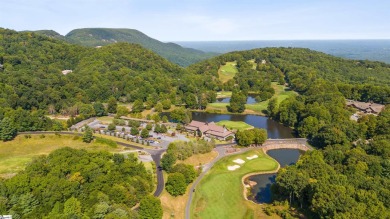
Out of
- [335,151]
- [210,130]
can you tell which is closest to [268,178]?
[335,151]

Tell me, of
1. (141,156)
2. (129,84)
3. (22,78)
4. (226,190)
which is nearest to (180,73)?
(129,84)

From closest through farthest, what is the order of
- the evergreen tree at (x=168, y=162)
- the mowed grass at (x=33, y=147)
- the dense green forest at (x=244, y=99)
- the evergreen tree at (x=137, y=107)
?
the dense green forest at (x=244, y=99) → the evergreen tree at (x=168, y=162) → the mowed grass at (x=33, y=147) → the evergreen tree at (x=137, y=107)

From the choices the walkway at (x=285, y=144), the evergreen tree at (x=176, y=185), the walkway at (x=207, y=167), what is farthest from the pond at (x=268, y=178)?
the evergreen tree at (x=176, y=185)

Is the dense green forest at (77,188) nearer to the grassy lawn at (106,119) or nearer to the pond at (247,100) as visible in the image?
the grassy lawn at (106,119)

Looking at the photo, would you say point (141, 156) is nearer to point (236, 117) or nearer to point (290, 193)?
point (290, 193)

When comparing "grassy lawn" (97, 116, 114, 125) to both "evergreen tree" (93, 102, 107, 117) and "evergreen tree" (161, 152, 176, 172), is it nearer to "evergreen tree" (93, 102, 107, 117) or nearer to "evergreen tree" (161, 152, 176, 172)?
"evergreen tree" (93, 102, 107, 117)

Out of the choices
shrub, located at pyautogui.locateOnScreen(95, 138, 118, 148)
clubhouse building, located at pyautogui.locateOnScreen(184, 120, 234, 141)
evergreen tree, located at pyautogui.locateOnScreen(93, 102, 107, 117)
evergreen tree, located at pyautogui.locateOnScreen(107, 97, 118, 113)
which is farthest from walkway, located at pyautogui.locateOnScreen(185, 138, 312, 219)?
evergreen tree, located at pyautogui.locateOnScreen(107, 97, 118, 113)

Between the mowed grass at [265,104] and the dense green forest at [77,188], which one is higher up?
the dense green forest at [77,188]
